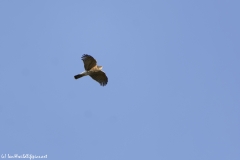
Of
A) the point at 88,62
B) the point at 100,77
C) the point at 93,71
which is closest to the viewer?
the point at 88,62

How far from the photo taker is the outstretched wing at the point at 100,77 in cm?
5722

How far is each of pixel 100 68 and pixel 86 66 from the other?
0.88 meters

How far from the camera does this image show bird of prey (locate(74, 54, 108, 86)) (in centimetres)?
5631

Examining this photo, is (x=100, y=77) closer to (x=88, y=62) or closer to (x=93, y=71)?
(x=93, y=71)

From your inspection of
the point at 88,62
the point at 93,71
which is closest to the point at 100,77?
the point at 93,71

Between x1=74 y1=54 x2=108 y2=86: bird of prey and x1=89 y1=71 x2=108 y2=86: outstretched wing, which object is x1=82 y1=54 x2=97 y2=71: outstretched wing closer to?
x1=74 y1=54 x2=108 y2=86: bird of prey

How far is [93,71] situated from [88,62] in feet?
2.49

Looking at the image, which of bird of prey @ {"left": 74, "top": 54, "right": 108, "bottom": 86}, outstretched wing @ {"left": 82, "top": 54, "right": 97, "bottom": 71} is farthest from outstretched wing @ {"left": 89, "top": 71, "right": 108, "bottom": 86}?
outstretched wing @ {"left": 82, "top": 54, "right": 97, "bottom": 71}

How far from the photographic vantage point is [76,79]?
57.1 metres

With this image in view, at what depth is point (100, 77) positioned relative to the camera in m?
57.5

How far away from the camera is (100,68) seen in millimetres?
56844

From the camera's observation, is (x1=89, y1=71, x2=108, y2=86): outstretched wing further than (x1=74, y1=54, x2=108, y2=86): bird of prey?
Yes

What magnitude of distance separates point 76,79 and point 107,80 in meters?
1.95

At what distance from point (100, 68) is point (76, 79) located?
5.46 ft
